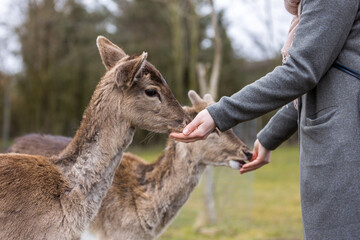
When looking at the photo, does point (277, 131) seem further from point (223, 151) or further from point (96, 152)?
point (223, 151)

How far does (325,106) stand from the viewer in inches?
89.5

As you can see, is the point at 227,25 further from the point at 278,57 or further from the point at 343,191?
the point at 343,191

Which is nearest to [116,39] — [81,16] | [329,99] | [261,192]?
[81,16]

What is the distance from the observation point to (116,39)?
24.2m

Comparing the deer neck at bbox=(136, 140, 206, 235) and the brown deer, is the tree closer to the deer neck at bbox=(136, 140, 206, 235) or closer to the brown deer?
the deer neck at bbox=(136, 140, 206, 235)

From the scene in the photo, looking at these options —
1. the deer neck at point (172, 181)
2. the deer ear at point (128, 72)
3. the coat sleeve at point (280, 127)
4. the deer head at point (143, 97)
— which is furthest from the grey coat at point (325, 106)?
the deer neck at point (172, 181)

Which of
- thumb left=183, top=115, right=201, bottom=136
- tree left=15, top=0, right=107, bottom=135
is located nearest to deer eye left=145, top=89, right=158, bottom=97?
thumb left=183, top=115, right=201, bottom=136

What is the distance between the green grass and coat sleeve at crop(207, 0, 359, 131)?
20.4 feet

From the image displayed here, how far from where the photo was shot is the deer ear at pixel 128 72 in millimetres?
3096

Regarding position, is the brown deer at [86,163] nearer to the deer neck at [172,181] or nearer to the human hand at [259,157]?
the human hand at [259,157]

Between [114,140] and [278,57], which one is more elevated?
[114,140]

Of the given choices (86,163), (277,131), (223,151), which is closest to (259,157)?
(277,131)

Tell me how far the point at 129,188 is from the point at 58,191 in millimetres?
1538

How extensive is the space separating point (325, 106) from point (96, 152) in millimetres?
1648
